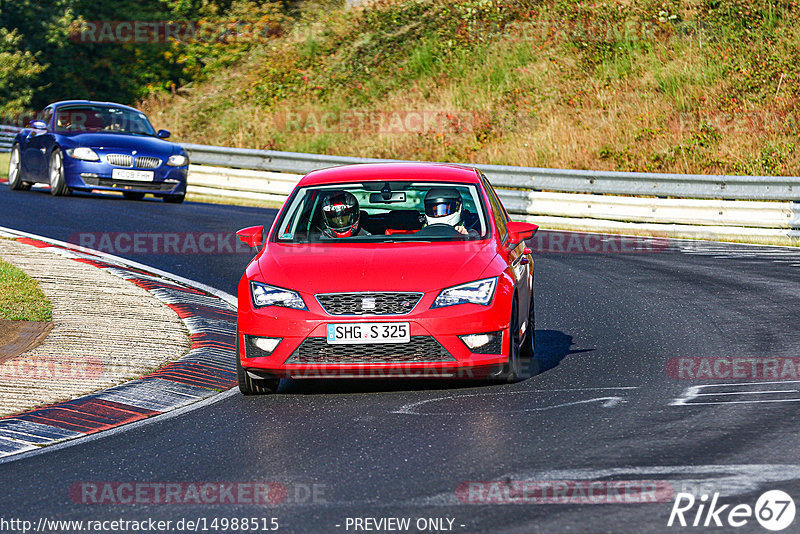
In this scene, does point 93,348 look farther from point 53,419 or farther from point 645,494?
point 645,494

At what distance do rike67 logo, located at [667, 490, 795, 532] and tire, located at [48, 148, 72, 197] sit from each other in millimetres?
17470

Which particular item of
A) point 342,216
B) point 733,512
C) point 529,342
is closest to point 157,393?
point 342,216

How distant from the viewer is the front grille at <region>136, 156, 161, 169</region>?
68.2ft

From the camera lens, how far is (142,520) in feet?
17.8

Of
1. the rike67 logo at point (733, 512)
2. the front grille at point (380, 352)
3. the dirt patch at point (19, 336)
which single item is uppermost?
the front grille at point (380, 352)

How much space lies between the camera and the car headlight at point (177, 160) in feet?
69.2

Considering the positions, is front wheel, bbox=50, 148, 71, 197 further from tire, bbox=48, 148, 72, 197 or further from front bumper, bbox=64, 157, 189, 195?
front bumper, bbox=64, 157, 189, 195

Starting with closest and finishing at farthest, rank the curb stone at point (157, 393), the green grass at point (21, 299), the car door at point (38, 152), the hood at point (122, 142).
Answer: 1. the curb stone at point (157, 393)
2. the green grass at point (21, 299)
3. the hood at point (122, 142)
4. the car door at point (38, 152)

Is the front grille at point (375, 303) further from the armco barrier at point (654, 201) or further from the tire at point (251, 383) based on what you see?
the armco barrier at point (654, 201)

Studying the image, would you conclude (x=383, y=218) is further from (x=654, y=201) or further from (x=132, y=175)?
(x=132, y=175)

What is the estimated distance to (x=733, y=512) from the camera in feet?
16.9

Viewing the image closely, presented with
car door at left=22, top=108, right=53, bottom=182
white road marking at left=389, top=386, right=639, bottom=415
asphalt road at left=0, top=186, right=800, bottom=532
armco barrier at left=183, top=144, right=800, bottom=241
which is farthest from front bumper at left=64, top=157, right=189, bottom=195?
white road marking at left=389, top=386, right=639, bottom=415

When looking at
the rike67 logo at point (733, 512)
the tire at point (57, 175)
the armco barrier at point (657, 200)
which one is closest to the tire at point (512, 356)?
the rike67 logo at point (733, 512)

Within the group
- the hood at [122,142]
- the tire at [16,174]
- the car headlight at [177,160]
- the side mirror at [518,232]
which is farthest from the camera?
the tire at [16,174]
